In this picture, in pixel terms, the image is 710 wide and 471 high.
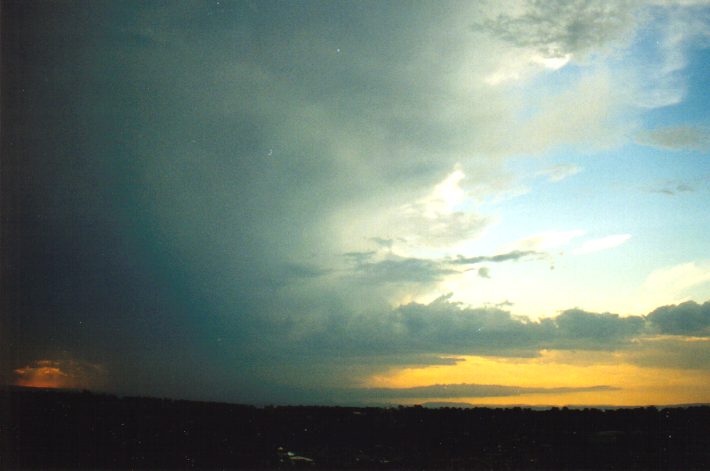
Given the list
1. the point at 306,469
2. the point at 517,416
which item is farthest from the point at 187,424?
the point at 517,416

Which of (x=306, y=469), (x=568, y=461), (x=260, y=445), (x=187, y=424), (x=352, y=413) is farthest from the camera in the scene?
(x=352, y=413)

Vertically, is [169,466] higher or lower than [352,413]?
higher

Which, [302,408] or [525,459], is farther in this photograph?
[302,408]

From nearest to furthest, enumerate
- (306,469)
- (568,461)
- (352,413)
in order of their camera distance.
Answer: (306,469) → (568,461) → (352,413)

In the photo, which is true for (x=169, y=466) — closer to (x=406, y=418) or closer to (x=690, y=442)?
(x=406, y=418)

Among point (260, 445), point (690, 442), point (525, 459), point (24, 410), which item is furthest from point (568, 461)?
point (24, 410)

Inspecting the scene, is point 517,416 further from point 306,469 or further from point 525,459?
point 306,469
